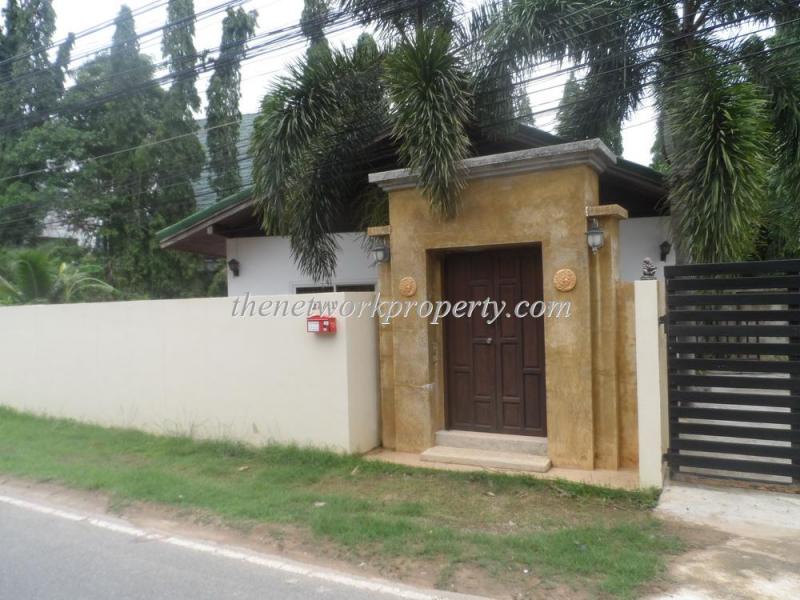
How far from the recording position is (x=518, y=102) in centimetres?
868

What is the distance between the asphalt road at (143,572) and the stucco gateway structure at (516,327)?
2.80 meters

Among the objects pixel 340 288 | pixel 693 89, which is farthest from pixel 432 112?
pixel 340 288

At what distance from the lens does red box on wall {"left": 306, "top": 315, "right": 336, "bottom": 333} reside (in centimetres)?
754

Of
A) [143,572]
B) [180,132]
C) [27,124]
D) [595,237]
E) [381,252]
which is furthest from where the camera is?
[180,132]

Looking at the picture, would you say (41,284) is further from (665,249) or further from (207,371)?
(665,249)

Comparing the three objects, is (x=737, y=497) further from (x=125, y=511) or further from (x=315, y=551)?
(x=125, y=511)

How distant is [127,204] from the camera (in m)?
20.9

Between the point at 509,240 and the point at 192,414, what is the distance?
474cm

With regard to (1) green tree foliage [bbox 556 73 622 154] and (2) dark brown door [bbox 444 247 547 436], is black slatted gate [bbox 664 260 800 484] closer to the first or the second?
(2) dark brown door [bbox 444 247 547 436]

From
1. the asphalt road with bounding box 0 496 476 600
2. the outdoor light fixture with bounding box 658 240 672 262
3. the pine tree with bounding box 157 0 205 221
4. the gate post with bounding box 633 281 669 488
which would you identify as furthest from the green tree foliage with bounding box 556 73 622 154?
the pine tree with bounding box 157 0 205 221

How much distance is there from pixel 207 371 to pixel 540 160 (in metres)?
4.89

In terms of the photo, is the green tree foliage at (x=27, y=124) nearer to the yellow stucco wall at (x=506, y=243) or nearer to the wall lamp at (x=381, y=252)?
the wall lamp at (x=381, y=252)

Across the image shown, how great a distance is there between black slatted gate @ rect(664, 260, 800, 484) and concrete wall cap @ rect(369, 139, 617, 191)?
4.54 feet

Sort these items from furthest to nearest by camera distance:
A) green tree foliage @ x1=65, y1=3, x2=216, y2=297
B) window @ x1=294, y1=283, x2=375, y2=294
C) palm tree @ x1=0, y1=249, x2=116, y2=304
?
1. green tree foliage @ x1=65, y1=3, x2=216, y2=297
2. palm tree @ x1=0, y1=249, x2=116, y2=304
3. window @ x1=294, y1=283, x2=375, y2=294
